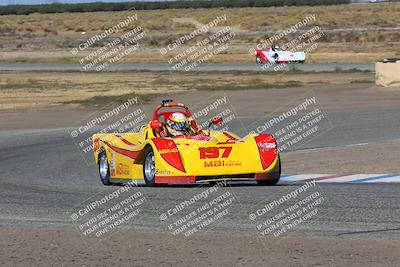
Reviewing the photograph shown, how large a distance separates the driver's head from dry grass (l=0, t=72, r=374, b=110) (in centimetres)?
2057

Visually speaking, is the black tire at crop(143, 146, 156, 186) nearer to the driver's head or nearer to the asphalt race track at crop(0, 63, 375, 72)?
the driver's head

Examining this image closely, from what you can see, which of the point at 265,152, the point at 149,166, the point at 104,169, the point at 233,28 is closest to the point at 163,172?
the point at 149,166

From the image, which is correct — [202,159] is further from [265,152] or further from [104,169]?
[104,169]

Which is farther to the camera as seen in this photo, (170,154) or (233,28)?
(233,28)

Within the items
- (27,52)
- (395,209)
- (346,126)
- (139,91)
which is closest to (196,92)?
(139,91)

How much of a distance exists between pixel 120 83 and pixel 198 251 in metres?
35.9

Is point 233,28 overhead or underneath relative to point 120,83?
overhead

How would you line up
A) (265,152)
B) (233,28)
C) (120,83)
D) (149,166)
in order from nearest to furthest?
(265,152)
(149,166)
(120,83)
(233,28)

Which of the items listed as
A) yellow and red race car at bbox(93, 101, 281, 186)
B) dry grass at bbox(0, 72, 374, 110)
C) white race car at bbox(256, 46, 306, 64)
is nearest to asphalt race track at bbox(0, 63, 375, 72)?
white race car at bbox(256, 46, 306, 64)

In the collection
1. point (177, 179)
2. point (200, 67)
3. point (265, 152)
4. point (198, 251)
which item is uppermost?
point (200, 67)

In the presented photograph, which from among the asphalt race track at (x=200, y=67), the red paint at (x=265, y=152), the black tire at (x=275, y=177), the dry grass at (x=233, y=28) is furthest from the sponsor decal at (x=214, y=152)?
the dry grass at (x=233, y=28)

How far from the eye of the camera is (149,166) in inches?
618

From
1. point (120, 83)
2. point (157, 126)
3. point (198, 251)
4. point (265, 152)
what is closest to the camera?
point (198, 251)

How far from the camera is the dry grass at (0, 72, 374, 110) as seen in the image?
3919 centimetres
